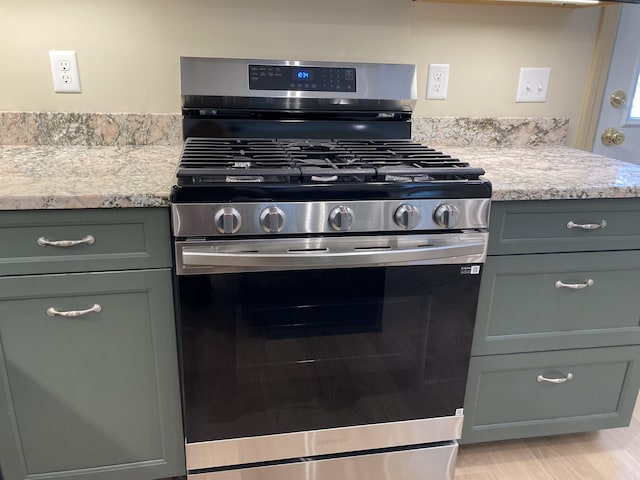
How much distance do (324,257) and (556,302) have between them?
2.36 ft

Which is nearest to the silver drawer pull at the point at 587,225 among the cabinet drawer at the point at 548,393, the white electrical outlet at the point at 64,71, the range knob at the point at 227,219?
the cabinet drawer at the point at 548,393

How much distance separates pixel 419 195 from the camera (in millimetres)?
1187

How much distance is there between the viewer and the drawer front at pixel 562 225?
130 cm

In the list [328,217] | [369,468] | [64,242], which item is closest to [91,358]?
[64,242]

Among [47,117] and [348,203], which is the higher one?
[47,117]

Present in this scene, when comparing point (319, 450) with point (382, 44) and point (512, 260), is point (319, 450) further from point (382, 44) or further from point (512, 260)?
point (382, 44)

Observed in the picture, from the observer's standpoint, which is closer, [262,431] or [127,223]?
[127,223]

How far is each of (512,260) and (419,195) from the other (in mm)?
359

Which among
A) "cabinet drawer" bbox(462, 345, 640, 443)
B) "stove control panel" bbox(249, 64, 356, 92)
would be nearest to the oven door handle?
"cabinet drawer" bbox(462, 345, 640, 443)

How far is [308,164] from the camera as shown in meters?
1.21

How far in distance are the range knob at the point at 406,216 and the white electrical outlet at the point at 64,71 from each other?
1112 mm

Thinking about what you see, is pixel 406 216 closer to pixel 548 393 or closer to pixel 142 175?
pixel 142 175

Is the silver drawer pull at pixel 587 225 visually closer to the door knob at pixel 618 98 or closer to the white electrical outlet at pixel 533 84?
the white electrical outlet at pixel 533 84

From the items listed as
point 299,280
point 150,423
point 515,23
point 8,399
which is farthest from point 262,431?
point 515,23
